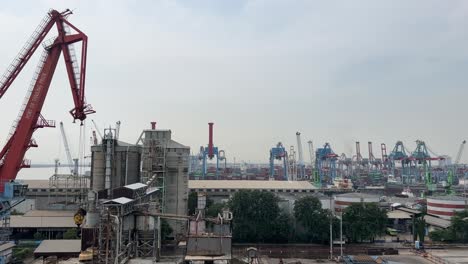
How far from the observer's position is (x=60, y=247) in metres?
40.0

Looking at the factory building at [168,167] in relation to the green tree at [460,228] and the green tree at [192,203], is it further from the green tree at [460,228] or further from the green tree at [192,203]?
the green tree at [460,228]

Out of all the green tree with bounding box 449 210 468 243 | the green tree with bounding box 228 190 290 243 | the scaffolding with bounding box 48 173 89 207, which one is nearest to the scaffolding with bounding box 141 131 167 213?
the green tree with bounding box 228 190 290 243

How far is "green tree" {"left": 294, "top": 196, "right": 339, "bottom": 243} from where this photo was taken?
48.7 metres

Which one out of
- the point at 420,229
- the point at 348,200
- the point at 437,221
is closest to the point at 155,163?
the point at 348,200

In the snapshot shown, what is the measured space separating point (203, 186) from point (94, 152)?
3557cm

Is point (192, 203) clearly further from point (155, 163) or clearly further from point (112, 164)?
point (112, 164)

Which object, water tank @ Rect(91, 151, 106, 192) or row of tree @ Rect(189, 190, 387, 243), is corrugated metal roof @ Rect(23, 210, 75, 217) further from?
row of tree @ Rect(189, 190, 387, 243)

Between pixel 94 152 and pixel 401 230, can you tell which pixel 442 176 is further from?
pixel 94 152

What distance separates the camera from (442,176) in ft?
616

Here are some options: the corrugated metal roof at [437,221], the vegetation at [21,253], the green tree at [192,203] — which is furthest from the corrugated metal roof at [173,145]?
the corrugated metal roof at [437,221]

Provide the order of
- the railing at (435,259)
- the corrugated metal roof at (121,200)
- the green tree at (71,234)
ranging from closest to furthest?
the corrugated metal roof at (121,200)
the railing at (435,259)
the green tree at (71,234)

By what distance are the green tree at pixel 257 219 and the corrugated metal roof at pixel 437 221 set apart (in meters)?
21.5

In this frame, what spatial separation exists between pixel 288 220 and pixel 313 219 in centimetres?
328

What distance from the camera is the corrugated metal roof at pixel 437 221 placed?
55.0 m
